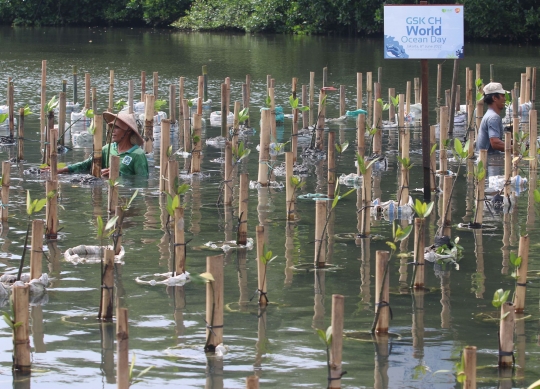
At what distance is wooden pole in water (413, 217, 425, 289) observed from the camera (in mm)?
7031

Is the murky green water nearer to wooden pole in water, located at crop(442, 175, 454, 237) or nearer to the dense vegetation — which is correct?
wooden pole in water, located at crop(442, 175, 454, 237)

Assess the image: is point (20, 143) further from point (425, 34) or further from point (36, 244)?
point (36, 244)

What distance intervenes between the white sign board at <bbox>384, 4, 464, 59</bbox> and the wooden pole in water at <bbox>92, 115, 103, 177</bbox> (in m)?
3.28

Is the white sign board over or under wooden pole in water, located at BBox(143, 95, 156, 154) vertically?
over

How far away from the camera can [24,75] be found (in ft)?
82.0

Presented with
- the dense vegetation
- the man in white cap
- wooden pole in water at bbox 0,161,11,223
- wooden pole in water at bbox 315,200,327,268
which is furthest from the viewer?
the dense vegetation

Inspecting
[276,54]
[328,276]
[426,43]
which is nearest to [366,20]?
[276,54]

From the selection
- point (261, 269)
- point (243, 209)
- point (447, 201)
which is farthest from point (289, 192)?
point (261, 269)

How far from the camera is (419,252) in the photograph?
23.4ft

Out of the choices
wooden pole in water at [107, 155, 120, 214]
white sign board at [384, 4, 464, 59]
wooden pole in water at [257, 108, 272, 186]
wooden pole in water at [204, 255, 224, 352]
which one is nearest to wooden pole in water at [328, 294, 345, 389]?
wooden pole in water at [204, 255, 224, 352]

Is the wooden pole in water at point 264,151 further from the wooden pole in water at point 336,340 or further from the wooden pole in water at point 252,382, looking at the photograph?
the wooden pole in water at point 252,382

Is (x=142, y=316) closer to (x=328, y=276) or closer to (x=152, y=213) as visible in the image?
(x=328, y=276)

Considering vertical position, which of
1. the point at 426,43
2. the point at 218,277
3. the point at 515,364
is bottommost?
the point at 515,364

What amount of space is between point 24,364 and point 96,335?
0.74 metres
